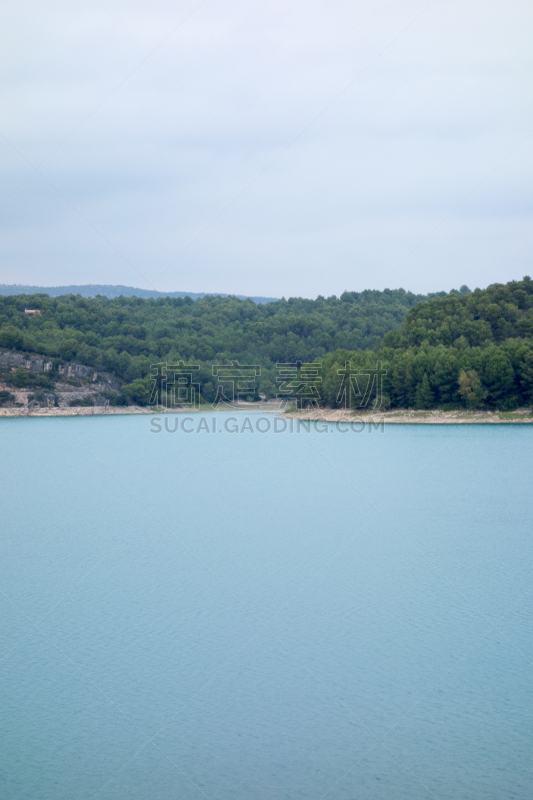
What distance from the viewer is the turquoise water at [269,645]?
27.4 ft

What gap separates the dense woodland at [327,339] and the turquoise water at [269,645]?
30.0m

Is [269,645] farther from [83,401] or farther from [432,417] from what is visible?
[83,401]

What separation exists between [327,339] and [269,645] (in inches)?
3388

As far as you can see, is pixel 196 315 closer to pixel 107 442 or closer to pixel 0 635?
pixel 107 442

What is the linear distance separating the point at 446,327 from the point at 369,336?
34.7 meters

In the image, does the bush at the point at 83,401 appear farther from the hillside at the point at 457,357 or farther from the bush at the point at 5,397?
the hillside at the point at 457,357

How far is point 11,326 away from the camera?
287 ft

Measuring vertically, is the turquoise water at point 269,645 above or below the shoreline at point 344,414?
below

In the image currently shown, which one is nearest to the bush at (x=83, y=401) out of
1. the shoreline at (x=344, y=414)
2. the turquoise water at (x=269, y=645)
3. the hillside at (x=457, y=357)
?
the shoreline at (x=344, y=414)

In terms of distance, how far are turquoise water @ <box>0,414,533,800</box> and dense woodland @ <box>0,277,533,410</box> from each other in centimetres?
3003

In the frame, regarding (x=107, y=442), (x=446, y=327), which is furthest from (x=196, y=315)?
(x=107, y=442)

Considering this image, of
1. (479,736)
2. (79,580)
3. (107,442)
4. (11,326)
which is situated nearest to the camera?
(479,736)

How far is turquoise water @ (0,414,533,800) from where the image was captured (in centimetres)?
835

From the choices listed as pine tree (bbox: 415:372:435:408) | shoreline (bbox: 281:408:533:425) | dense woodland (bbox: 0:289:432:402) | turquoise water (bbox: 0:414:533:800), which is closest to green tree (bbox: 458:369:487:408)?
shoreline (bbox: 281:408:533:425)
